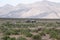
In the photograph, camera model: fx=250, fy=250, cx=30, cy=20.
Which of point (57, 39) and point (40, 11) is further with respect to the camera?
point (40, 11)

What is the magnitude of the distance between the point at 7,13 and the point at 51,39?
17020 cm

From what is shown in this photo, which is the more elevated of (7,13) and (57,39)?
(57,39)

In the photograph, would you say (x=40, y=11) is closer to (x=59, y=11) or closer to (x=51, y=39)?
(x=59, y=11)

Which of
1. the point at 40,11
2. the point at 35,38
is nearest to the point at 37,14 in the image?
the point at 40,11

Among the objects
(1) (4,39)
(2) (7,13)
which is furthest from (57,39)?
(2) (7,13)

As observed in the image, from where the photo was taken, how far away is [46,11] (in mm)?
197875

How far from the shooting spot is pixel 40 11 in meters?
194

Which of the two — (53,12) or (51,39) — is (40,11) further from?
(51,39)

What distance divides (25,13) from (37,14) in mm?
9646

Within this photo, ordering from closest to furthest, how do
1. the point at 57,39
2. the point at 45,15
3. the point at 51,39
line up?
the point at 57,39 < the point at 51,39 < the point at 45,15

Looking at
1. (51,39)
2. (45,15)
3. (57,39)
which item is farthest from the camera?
(45,15)

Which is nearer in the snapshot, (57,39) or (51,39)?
(57,39)

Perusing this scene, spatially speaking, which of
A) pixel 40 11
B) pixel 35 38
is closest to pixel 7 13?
pixel 40 11

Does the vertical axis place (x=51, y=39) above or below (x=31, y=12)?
above
